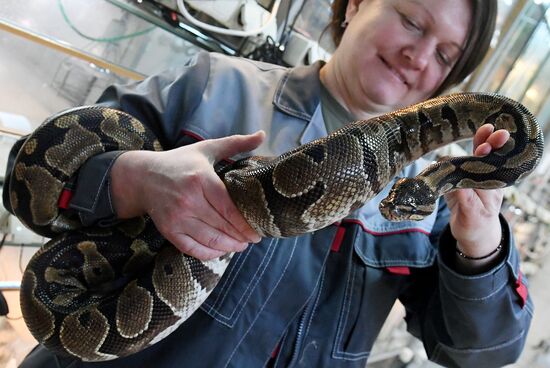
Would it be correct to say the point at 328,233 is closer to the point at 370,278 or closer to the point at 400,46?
the point at 370,278

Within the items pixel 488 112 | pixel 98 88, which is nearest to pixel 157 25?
pixel 98 88

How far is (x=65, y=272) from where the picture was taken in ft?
4.69

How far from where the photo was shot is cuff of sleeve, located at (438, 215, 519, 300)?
4.48 ft

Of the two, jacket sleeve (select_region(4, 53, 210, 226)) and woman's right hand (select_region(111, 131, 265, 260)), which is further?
jacket sleeve (select_region(4, 53, 210, 226))

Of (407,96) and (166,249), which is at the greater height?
(407,96)

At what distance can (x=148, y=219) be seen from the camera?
1.49m

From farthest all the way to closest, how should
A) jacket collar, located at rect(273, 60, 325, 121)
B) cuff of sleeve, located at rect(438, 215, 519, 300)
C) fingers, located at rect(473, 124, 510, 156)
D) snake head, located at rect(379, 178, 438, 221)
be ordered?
jacket collar, located at rect(273, 60, 325, 121) < cuff of sleeve, located at rect(438, 215, 519, 300) < snake head, located at rect(379, 178, 438, 221) < fingers, located at rect(473, 124, 510, 156)

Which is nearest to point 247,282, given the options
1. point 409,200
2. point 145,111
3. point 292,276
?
point 292,276

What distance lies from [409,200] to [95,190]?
944mm

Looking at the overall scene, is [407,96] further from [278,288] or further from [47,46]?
[47,46]

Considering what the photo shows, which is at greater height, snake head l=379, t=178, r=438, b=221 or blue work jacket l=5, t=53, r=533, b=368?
snake head l=379, t=178, r=438, b=221

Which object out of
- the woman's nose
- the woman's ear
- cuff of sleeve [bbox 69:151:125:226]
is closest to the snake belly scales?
cuff of sleeve [bbox 69:151:125:226]

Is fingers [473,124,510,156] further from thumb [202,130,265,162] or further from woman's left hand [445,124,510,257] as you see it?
thumb [202,130,265,162]

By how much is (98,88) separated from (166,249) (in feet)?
5.12
